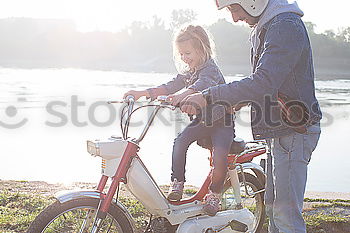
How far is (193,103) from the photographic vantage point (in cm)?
285

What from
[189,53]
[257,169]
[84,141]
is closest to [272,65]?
[189,53]

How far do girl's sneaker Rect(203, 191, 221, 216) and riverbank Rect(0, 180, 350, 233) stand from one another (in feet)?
3.10

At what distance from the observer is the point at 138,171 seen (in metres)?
3.43

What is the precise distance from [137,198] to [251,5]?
1529 millimetres

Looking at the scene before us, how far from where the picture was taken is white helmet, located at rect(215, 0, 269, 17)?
288cm

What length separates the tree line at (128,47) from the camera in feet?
154

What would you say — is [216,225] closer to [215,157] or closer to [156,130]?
[215,157]

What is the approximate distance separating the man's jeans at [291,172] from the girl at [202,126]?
69 centimetres

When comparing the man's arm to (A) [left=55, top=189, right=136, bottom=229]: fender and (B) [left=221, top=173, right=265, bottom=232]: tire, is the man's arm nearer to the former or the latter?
(A) [left=55, top=189, right=136, bottom=229]: fender

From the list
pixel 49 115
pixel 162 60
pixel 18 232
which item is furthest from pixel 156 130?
pixel 162 60

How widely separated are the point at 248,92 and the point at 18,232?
98.2 inches

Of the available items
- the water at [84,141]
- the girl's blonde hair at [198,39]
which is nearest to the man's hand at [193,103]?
the girl's blonde hair at [198,39]

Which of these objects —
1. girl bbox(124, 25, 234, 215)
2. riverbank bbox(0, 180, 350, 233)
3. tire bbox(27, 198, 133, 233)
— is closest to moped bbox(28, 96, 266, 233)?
tire bbox(27, 198, 133, 233)

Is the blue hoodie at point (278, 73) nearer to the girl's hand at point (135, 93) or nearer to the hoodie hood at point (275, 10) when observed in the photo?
the hoodie hood at point (275, 10)
